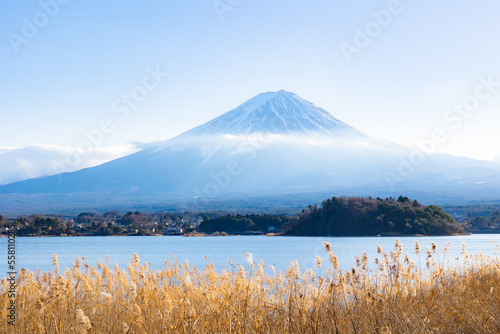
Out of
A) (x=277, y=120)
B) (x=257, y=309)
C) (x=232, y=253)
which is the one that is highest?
(x=277, y=120)

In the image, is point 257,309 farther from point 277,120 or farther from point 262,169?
point 277,120

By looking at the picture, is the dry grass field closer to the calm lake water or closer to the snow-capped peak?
the calm lake water

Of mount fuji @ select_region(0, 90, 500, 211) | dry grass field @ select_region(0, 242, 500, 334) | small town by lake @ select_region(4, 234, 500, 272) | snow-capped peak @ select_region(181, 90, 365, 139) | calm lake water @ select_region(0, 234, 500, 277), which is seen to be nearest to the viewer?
dry grass field @ select_region(0, 242, 500, 334)

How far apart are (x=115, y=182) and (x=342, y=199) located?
89984 mm

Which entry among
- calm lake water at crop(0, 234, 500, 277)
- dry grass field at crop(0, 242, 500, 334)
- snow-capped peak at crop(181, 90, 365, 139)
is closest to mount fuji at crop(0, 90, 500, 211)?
snow-capped peak at crop(181, 90, 365, 139)

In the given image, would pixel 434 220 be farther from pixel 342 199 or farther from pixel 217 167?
pixel 217 167

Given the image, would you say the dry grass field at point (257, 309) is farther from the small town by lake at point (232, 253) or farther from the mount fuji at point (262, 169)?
the mount fuji at point (262, 169)

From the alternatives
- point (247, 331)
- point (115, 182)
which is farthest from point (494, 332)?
point (115, 182)

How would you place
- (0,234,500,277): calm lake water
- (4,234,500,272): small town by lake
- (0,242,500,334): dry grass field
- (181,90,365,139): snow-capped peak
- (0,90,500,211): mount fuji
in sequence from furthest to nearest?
1. (181,90,365,139): snow-capped peak
2. (0,90,500,211): mount fuji
3. (0,234,500,277): calm lake water
4. (4,234,500,272): small town by lake
5. (0,242,500,334): dry grass field

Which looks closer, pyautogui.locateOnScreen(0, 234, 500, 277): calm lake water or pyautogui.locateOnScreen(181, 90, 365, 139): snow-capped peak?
pyautogui.locateOnScreen(0, 234, 500, 277): calm lake water

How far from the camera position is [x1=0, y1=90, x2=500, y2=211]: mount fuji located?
114 meters

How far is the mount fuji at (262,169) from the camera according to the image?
114000mm

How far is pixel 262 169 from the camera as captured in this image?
13375 centimetres

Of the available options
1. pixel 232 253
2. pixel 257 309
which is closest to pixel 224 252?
pixel 232 253
